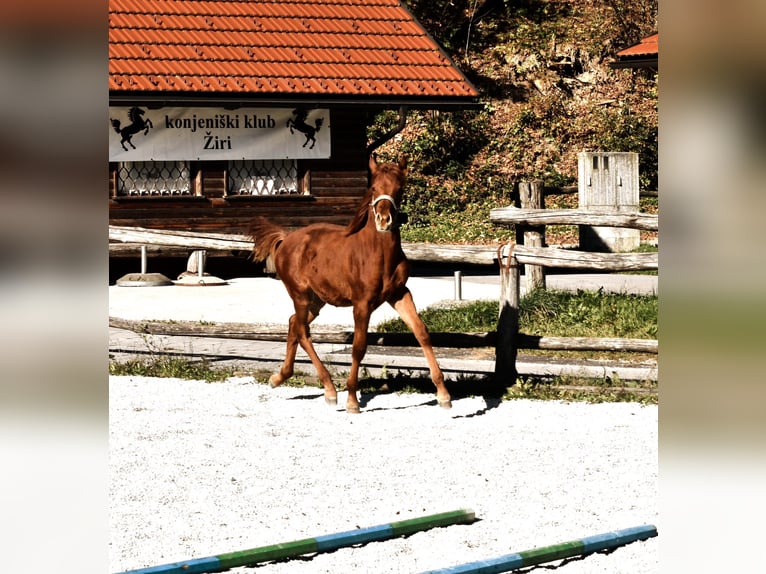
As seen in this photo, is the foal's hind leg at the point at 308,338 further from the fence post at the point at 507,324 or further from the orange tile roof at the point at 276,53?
the orange tile roof at the point at 276,53

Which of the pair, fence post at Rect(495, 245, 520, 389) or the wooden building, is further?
the wooden building

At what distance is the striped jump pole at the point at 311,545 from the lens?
13.7 ft

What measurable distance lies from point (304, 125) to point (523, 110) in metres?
10.6

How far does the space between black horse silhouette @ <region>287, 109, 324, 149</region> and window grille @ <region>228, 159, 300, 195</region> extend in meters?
0.47

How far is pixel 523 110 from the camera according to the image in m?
27.7

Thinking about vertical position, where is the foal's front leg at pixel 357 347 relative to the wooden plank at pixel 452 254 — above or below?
below

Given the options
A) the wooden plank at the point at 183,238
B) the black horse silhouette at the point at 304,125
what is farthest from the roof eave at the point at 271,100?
the wooden plank at the point at 183,238

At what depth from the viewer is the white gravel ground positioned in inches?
191

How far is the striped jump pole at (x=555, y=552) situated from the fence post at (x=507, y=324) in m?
3.72

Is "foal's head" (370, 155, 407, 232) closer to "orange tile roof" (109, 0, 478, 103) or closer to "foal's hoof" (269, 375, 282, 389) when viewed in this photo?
"foal's hoof" (269, 375, 282, 389)

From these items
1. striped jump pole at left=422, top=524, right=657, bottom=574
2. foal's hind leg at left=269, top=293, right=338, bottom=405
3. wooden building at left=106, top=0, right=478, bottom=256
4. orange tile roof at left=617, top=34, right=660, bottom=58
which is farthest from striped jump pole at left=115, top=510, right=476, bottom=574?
orange tile roof at left=617, top=34, right=660, bottom=58

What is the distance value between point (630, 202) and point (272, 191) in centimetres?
552
